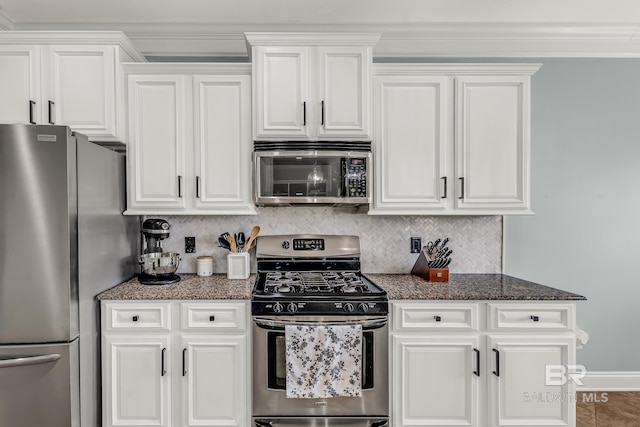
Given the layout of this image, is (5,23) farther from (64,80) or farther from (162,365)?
(162,365)

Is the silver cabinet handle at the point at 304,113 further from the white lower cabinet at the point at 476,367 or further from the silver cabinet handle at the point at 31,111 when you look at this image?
the silver cabinet handle at the point at 31,111

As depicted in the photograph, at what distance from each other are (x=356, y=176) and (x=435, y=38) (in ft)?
4.31

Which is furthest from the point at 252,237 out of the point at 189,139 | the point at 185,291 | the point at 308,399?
the point at 308,399

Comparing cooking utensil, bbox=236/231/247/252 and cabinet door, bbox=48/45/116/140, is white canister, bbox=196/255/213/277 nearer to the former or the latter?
cooking utensil, bbox=236/231/247/252

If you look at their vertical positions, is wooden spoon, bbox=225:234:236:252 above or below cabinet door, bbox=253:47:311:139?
below

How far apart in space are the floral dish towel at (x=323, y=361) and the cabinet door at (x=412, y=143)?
870mm

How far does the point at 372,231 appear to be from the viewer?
267cm

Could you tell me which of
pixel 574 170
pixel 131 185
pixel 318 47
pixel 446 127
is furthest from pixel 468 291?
pixel 131 185

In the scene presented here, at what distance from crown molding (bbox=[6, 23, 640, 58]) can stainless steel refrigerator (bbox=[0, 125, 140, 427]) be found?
1266 millimetres

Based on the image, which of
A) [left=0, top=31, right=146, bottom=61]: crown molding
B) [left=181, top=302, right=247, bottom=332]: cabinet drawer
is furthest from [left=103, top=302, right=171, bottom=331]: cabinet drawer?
[left=0, top=31, right=146, bottom=61]: crown molding

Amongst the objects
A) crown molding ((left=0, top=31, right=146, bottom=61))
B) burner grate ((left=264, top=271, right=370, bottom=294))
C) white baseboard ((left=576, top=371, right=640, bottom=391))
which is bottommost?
white baseboard ((left=576, top=371, right=640, bottom=391))

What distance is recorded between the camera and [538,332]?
1.99 metres

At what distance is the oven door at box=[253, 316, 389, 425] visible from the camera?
1.94 m

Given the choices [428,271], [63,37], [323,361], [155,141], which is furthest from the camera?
[428,271]
